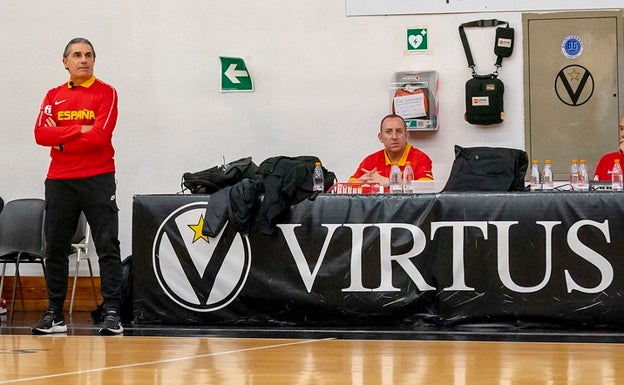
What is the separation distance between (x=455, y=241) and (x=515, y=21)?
90.4 inches

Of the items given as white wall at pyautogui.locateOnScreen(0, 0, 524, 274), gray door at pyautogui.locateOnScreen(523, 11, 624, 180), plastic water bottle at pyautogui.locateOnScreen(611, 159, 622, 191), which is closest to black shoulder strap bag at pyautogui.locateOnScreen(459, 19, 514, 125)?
white wall at pyautogui.locateOnScreen(0, 0, 524, 274)

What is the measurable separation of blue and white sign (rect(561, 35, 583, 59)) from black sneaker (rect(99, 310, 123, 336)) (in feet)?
12.4

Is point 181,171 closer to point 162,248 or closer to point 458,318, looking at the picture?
point 162,248

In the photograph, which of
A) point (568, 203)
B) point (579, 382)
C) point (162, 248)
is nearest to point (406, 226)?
point (568, 203)

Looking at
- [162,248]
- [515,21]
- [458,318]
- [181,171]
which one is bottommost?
[458,318]

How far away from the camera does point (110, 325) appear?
5988 millimetres

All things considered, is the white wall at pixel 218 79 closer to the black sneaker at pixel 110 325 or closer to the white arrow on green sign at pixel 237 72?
the white arrow on green sign at pixel 237 72

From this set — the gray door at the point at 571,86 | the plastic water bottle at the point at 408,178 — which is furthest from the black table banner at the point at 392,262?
the gray door at the point at 571,86

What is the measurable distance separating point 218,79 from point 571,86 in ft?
8.53

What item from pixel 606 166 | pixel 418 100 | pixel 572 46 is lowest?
pixel 606 166

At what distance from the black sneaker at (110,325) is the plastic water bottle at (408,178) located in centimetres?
185

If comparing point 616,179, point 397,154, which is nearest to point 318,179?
point 397,154

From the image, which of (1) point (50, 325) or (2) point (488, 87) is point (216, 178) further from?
(2) point (488, 87)

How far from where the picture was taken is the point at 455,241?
6.22 meters
